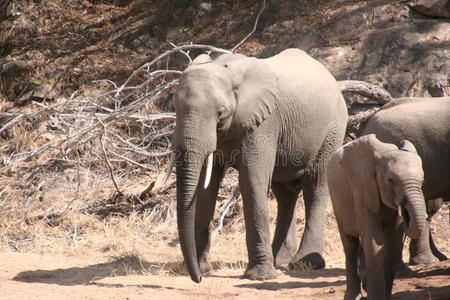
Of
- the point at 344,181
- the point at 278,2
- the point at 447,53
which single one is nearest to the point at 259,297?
the point at 344,181

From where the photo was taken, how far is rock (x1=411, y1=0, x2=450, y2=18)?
14742 millimetres

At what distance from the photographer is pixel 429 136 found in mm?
9156

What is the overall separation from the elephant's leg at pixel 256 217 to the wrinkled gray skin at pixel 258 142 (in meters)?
0.01

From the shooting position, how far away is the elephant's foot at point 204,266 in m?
9.73

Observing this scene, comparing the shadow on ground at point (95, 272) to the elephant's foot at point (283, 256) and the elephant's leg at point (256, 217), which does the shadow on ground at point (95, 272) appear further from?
the elephant's foot at point (283, 256)

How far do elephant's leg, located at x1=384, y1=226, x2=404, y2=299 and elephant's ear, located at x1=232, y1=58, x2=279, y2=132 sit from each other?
250cm

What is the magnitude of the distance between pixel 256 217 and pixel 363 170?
7.16 feet

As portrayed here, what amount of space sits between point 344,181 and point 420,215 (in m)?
1.25

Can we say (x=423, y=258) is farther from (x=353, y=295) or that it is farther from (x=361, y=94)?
(x=361, y=94)

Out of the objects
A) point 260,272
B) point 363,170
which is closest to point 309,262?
point 260,272

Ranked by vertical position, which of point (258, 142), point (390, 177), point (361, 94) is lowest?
point (361, 94)

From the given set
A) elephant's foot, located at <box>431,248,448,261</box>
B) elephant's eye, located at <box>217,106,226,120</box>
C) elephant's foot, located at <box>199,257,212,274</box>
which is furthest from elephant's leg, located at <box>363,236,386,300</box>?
elephant's foot, located at <box>431,248,448,261</box>

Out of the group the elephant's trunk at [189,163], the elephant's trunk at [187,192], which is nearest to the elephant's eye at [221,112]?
the elephant's trunk at [189,163]

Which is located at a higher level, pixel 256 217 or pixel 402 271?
pixel 256 217
